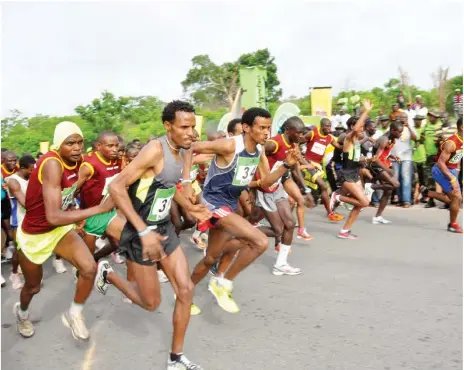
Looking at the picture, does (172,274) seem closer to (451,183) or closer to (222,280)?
(222,280)

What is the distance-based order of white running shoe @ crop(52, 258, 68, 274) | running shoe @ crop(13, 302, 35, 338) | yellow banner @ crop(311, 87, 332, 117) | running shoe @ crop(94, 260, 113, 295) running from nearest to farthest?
running shoe @ crop(94, 260, 113, 295) < running shoe @ crop(13, 302, 35, 338) < white running shoe @ crop(52, 258, 68, 274) < yellow banner @ crop(311, 87, 332, 117)

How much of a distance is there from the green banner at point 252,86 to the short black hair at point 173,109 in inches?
360

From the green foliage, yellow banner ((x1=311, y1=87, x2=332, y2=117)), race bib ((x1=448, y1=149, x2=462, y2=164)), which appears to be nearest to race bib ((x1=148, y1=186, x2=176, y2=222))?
race bib ((x1=448, y1=149, x2=462, y2=164))

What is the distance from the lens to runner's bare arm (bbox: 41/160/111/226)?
11.7ft

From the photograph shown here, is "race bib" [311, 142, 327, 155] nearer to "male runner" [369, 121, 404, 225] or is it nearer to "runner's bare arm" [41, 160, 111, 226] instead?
"male runner" [369, 121, 404, 225]

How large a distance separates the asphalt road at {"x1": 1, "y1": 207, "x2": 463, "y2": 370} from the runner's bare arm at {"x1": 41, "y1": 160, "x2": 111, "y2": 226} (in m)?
1.08

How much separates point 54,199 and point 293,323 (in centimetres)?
224

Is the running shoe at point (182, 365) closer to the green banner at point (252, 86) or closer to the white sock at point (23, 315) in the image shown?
the white sock at point (23, 315)

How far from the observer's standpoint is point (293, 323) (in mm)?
4191

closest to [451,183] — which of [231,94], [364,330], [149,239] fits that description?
[364,330]

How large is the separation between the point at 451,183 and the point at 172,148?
555 centimetres

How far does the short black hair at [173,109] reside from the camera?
3453mm

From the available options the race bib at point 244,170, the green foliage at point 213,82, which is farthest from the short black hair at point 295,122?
the green foliage at point 213,82

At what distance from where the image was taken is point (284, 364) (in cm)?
342
